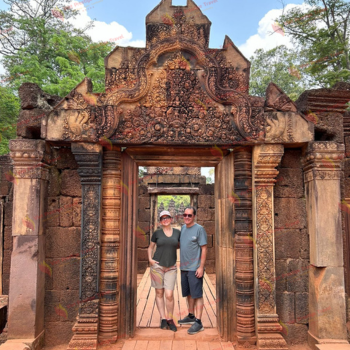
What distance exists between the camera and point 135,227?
4387mm

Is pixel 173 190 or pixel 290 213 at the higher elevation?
pixel 173 190

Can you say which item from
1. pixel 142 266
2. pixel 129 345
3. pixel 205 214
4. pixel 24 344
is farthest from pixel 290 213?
pixel 142 266

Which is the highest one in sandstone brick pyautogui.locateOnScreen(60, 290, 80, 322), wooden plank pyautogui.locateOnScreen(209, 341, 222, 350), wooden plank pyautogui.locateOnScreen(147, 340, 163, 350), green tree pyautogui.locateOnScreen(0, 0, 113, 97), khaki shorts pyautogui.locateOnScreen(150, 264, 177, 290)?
green tree pyautogui.locateOnScreen(0, 0, 113, 97)

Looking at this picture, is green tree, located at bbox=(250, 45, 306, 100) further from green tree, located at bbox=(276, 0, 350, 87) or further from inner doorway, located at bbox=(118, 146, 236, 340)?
inner doorway, located at bbox=(118, 146, 236, 340)

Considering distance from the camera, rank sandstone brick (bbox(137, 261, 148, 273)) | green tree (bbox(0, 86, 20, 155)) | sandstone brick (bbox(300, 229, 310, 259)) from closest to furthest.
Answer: sandstone brick (bbox(300, 229, 310, 259)) → sandstone brick (bbox(137, 261, 148, 273)) → green tree (bbox(0, 86, 20, 155))

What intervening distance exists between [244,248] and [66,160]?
2672 mm

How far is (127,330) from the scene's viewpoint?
423cm

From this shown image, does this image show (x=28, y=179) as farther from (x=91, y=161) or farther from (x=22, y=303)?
(x=22, y=303)

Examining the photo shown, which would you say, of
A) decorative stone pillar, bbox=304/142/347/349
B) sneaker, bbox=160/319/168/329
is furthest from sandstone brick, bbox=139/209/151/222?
decorative stone pillar, bbox=304/142/347/349

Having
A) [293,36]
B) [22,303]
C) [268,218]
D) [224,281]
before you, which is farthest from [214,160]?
[293,36]

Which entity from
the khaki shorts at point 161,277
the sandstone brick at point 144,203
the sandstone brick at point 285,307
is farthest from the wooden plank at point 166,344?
the sandstone brick at point 144,203

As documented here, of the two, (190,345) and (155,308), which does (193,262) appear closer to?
(190,345)

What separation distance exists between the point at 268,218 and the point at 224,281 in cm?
106

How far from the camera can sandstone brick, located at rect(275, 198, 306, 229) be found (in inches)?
169
